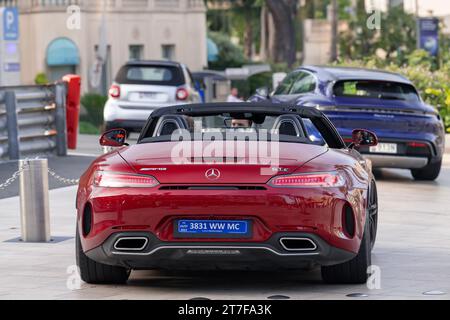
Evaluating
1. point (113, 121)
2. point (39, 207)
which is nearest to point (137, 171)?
point (39, 207)

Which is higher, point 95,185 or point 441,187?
point 95,185

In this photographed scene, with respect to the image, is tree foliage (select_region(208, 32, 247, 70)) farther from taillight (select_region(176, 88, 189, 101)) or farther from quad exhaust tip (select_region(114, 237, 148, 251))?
quad exhaust tip (select_region(114, 237, 148, 251))

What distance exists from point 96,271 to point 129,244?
0.60 m

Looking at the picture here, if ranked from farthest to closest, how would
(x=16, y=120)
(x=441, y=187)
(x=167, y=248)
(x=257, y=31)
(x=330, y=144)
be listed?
(x=257, y=31) → (x=16, y=120) → (x=441, y=187) → (x=330, y=144) → (x=167, y=248)

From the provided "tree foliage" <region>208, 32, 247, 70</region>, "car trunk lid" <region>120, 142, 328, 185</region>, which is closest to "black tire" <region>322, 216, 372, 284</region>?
"car trunk lid" <region>120, 142, 328, 185</region>

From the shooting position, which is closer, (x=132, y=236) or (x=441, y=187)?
(x=132, y=236)

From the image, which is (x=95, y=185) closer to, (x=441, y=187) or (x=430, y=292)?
(x=430, y=292)

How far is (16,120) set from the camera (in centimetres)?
2028

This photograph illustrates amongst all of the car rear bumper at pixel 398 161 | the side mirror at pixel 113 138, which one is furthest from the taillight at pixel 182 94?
the side mirror at pixel 113 138

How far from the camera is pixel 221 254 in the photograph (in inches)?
351

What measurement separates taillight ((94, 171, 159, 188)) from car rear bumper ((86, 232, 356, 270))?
1.00 ft

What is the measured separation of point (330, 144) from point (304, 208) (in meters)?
1.89

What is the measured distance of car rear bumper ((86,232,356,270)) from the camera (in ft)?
29.1

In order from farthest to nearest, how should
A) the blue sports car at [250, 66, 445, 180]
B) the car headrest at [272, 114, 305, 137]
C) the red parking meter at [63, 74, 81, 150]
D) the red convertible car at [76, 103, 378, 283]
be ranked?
1. the red parking meter at [63, 74, 81, 150]
2. the blue sports car at [250, 66, 445, 180]
3. the car headrest at [272, 114, 305, 137]
4. the red convertible car at [76, 103, 378, 283]
